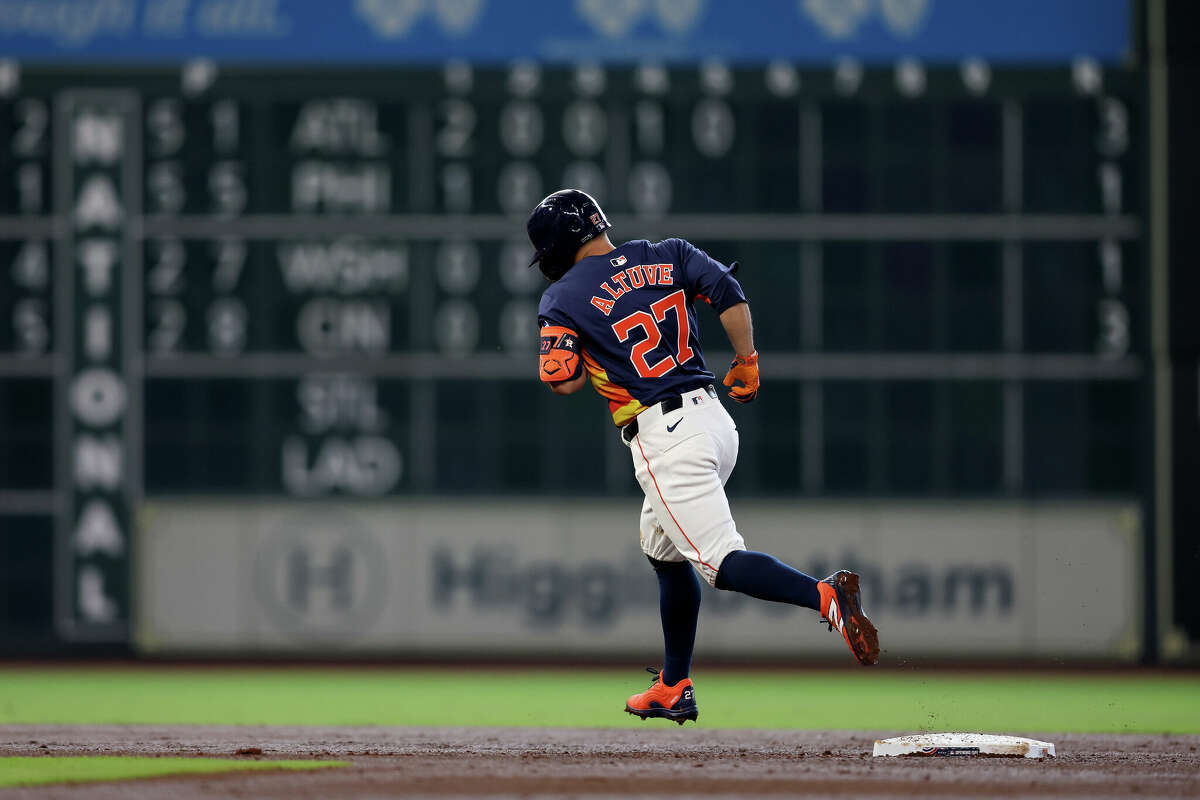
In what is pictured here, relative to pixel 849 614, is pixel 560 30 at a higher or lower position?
higher

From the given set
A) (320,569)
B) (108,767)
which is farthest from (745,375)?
(320,569)

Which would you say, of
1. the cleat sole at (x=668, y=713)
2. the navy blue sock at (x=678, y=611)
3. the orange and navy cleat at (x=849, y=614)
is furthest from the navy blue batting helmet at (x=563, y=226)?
the cleat sole at (x=668, y=713)

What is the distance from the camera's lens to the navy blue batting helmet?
20.2 ft

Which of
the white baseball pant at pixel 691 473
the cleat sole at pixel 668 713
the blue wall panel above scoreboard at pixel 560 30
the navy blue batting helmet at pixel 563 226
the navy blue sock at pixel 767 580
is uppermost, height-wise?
the blue wall panel above scoreboard at pixel 560 30

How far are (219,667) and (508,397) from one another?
2833 mm

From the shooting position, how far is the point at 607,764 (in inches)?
218

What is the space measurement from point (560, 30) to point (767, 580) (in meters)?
7.36

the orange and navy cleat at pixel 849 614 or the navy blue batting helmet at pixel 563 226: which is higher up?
the navy blue batting helmet at pixel 563 226

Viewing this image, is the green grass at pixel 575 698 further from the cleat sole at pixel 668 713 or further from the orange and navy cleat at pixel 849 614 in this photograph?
the orange and navy cleat at pixel 849 614

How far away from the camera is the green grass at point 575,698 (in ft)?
26.2

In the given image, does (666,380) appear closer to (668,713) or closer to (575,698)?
(668,713)

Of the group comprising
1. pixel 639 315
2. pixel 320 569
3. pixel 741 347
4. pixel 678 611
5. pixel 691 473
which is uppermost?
pixel 639 315

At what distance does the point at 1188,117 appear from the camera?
12.1 meters

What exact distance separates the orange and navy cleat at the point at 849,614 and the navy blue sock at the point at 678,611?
2.52 ft
